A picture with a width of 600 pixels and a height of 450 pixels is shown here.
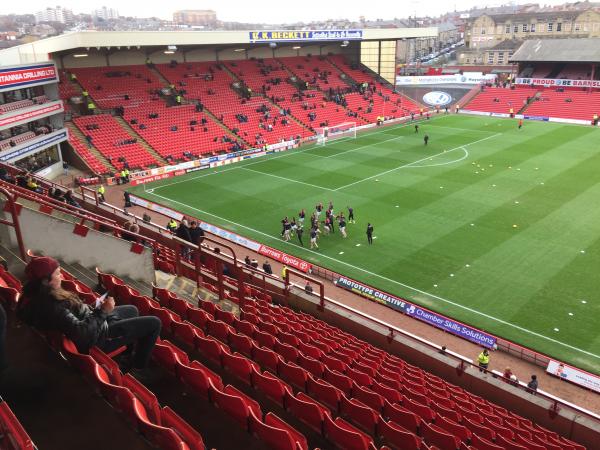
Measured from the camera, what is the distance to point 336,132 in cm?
5719

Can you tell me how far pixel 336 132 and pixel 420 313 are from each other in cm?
3927

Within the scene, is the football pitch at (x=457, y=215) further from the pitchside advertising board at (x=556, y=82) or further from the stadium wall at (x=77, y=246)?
the pitchside advertising board at (x=556, y=82)

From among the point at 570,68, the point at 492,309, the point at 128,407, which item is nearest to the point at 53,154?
the point at 492,309

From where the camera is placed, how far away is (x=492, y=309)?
69.1 feet

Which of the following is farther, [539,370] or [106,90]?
[106,90]

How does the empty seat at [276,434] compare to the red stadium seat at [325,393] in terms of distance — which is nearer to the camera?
the empty seat at [276,434]

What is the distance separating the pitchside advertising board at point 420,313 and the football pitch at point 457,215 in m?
1.18

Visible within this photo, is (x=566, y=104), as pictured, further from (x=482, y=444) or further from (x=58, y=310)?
(x=58, y=310)

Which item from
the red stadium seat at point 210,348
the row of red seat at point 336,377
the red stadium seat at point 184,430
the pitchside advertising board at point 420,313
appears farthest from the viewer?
the pitchside advertising board at point 420,313

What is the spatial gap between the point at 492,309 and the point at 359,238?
9.07m

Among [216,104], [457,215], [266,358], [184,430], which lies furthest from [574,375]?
[216,104]

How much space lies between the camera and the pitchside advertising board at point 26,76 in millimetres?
32656

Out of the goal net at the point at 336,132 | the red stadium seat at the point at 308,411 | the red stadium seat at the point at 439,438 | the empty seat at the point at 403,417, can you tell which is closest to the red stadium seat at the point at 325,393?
the red stadium seat at the point at 308,411

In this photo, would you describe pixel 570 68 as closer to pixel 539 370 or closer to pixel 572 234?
pixel 572 234
